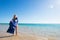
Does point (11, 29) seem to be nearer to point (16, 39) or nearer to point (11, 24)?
point (11, 24)

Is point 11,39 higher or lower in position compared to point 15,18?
lower

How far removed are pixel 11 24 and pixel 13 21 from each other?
0.30 meters

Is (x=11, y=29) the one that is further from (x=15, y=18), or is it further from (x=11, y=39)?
(x=11, y=39)

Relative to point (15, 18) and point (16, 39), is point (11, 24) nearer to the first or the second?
point (15, 18)

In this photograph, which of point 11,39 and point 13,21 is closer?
point 11,39

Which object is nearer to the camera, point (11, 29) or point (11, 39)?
point (11, 39)

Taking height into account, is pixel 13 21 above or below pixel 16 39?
above

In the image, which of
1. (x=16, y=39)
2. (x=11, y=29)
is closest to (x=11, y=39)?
(x=16, y=39)

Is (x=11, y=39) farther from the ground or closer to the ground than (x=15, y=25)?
closer to the ground

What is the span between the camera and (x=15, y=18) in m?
10.7

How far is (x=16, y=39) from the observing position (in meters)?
8.92

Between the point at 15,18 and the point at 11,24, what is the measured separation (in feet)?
2.05

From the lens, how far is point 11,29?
10.8 m

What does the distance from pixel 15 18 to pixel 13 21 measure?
0.34 meters
